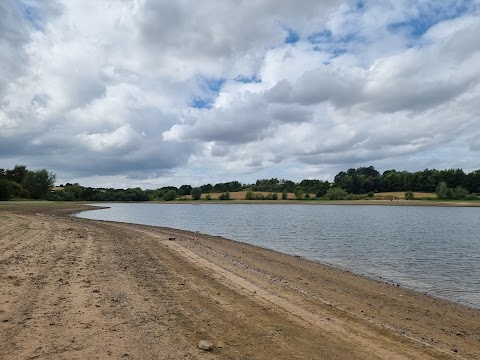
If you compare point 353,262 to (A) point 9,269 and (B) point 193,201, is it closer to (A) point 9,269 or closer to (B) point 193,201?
(A) point 9,269

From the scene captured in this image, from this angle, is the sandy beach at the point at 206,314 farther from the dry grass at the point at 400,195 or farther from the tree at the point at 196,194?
the tree at the point at 196,194

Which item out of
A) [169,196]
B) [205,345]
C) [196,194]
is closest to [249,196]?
[196,194]

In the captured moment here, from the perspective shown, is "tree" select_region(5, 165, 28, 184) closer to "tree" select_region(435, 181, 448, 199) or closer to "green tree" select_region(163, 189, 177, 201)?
"green tree" select_region(163, 189, 177, 201)

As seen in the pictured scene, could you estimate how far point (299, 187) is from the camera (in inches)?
6841

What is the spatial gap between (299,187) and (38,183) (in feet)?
355

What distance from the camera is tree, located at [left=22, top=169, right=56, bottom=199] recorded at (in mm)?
101625

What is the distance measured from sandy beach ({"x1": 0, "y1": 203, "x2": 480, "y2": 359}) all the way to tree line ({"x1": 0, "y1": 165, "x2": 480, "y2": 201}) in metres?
77.8

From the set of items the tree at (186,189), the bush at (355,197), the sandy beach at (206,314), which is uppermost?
the tree at (186,189)

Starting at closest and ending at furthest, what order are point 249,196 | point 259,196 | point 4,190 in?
point 4,190 < point 259,196 < point 249,196

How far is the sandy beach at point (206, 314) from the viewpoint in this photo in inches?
221

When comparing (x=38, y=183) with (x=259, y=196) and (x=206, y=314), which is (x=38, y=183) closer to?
(x=259, y=196)

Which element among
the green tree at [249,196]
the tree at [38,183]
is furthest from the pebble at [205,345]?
the green tree at [249,196]

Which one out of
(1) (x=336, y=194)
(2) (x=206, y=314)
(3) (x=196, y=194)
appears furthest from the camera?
(3) (x=196, y=194)

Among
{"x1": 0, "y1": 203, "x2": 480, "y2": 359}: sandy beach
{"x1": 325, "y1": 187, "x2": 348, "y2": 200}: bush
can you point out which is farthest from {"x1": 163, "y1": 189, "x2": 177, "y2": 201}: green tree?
{"x1": 0, "y1": 203, "x2": 480, "y2": 359}: sandy beach
